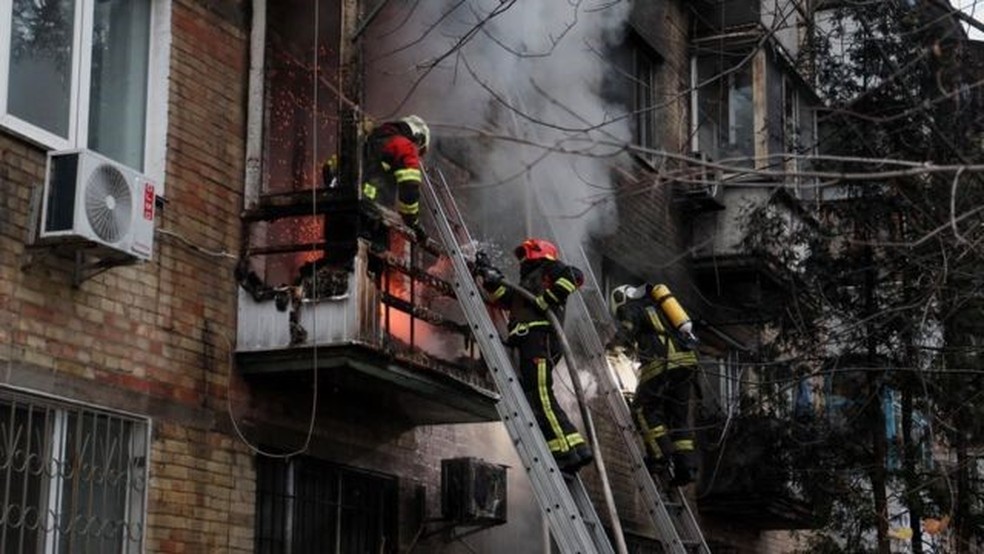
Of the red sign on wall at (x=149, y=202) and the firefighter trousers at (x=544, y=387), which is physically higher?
the red sign on wall at (x=149, y=202)

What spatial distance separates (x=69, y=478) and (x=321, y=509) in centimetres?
248

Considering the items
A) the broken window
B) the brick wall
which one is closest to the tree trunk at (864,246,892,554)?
the broken window

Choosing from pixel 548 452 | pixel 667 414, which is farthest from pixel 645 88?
pixel 548 452

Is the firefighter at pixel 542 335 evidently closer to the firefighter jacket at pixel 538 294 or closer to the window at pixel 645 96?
the firefighter jacket at pixel 538 294

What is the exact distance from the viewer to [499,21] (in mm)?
13641

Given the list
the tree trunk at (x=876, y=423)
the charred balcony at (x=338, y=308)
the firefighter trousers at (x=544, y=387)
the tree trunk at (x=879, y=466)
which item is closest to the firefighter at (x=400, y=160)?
the charred balcony at (x=338, y=308)

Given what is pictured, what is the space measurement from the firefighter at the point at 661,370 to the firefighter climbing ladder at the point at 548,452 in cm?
51

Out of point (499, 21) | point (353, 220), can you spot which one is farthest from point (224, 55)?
point (499, 21)

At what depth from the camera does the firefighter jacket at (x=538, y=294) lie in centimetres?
1088

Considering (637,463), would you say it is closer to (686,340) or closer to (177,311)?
(686,340)

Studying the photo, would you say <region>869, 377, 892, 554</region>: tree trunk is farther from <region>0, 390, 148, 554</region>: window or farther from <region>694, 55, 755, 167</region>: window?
<region>0, 390, 148, 554</region>: window

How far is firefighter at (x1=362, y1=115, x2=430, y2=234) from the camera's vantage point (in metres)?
10.2

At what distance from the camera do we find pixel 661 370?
1304cm

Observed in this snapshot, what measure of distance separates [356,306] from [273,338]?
572 mm
